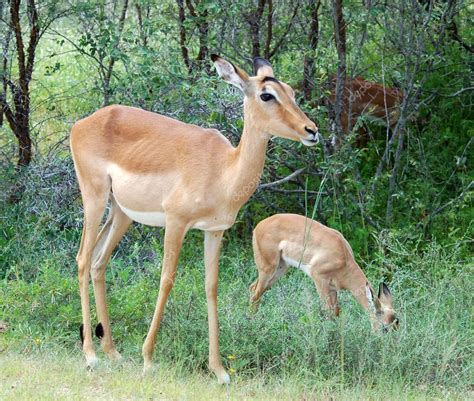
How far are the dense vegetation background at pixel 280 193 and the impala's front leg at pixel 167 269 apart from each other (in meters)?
0.30

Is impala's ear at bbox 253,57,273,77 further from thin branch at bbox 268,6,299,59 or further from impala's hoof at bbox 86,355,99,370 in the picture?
thin branch at bbox 268,6,299,59

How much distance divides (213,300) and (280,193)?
360 cm

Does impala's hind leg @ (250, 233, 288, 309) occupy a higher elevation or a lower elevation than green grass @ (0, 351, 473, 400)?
lower

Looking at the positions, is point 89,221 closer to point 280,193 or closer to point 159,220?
point 159,220

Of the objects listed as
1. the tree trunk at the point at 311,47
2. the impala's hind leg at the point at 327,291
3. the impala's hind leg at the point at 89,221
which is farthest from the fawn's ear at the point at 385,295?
the tree trunk at the point at 311,47

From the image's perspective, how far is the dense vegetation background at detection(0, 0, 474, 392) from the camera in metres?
6.77

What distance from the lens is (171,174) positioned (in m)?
6.57

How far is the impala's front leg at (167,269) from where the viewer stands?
6.42m

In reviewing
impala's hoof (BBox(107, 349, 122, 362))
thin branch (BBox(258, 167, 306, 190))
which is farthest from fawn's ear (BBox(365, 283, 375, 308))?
impala's hoof (BBox(107, 349, 122, 362))

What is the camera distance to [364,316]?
7.66 metres

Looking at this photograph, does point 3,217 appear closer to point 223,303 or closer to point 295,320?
point 223,303

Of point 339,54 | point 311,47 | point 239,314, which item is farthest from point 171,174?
point 311,47

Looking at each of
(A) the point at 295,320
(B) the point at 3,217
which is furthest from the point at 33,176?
(A) the point at 295,320

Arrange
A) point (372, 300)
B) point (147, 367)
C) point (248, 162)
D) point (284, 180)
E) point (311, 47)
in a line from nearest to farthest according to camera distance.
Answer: point (248, 162), point (147, 367), point (372, 300), point (284, 180), point (311, 47)
